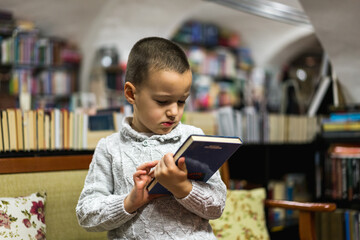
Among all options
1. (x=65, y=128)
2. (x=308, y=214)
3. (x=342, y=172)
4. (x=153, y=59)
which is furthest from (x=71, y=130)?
(x=342, y=172)

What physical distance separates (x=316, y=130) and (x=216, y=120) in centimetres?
96

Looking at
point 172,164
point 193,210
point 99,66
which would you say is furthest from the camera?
point 99,66

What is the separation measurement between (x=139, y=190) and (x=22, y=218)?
676 mm

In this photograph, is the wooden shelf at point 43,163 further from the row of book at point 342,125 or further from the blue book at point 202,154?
the row of book at point 342,125

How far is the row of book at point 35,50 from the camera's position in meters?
5.37

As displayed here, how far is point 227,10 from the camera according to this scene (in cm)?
694

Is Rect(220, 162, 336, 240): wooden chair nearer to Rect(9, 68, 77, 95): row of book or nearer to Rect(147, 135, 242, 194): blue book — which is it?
Rect(147, 135, 242, 194): blue book

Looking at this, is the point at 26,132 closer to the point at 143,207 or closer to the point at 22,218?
the point at 22,218

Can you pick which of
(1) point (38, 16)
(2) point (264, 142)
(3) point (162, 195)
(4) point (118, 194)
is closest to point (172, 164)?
(3) point (162, 195)

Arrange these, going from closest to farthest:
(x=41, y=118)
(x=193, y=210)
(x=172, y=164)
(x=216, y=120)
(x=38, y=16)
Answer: (x=172, y=164) → (x=193, y=210) → (x=41, y=118) → (x=216, y=120) → (x=38, y=16)

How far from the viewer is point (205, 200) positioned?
1.16 metres

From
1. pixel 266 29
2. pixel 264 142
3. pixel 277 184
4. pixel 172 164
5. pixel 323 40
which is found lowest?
pixel 277 184

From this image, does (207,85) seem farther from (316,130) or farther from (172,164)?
(172,164)

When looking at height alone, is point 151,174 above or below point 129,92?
below
